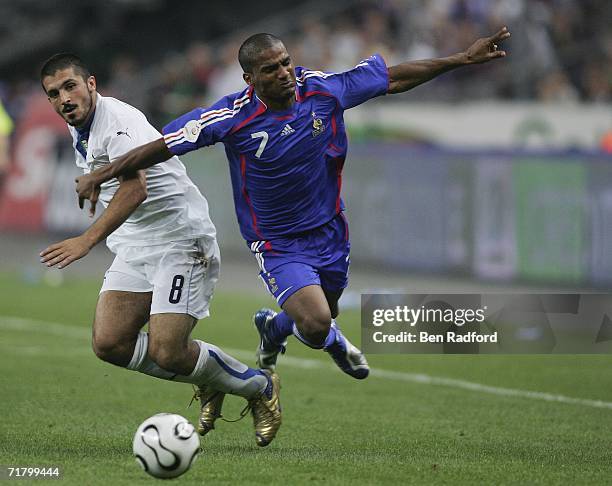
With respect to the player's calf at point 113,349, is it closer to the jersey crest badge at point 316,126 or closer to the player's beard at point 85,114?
the player's beard at point 85,114

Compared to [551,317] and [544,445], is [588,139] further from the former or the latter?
[544,445]

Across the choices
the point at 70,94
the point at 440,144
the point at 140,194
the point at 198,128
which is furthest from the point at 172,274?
the point at 440,144

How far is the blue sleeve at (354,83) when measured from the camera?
7453 mm

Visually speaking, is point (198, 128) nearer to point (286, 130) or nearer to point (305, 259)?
point (286, 130)

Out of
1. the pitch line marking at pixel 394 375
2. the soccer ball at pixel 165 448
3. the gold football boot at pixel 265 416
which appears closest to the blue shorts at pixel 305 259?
the gold football boot at pixel 265 416

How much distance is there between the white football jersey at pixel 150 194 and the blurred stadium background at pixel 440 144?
855cm

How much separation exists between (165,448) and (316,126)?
2.22 meters

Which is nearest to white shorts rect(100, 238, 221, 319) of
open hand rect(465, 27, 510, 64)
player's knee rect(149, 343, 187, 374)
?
player's knee rect(149, 343, 187, 374)

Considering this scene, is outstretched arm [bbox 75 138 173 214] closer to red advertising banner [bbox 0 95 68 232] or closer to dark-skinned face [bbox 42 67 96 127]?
dark-skinned face [bbox 42 67 96 127]

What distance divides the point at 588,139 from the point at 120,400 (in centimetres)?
1109

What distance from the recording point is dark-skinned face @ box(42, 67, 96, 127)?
23.3 feet

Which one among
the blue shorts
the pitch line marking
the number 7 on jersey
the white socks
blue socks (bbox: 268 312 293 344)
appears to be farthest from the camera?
the pitch line marking

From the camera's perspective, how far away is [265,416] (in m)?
7.39

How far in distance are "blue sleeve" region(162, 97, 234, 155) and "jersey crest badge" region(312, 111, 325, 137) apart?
1.65ft
